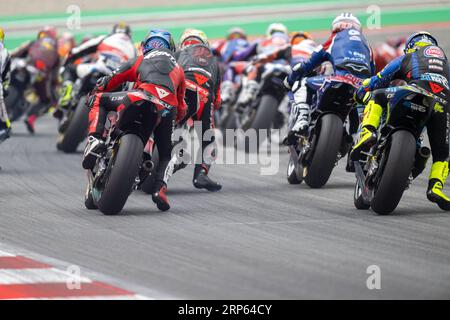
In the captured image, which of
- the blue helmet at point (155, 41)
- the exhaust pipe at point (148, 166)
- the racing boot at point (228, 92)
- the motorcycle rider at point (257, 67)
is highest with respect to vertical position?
the blue helmet at point (155, 41)

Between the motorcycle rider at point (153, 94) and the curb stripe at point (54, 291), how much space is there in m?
3.40

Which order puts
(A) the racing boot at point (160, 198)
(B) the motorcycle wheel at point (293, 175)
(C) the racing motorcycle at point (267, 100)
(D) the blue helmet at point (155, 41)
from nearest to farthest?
(A) the racing boot at point (160, 198) → (D) the blue helmet at point (155, 41) → (B) the motorcycle wheel at point (293, 175) → (C) the racing motorcycle at point (267, 100)

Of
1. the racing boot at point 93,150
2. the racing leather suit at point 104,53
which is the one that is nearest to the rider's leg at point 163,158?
the racing boot at point 93,150

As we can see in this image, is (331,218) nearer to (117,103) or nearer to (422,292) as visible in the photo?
(117,103)

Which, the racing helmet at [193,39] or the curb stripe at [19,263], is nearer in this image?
the curb stripe at [19,263]

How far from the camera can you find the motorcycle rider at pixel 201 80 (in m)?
13.5

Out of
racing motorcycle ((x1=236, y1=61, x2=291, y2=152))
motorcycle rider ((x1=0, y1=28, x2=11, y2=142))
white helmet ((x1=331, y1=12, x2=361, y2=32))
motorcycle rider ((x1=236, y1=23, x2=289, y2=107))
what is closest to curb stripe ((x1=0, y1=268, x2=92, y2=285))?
white helmet ((x1=331, y1=12, x2=361, y2=32))

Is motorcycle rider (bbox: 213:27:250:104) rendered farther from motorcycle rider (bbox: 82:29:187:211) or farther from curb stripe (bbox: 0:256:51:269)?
curb stripe (bbox: 0:256:51:269)

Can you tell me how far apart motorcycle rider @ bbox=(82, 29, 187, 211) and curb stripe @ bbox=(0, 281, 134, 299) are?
340 cm

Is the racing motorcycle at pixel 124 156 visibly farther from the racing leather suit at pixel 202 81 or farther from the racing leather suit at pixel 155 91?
the racing leather suit at pixel 202 81

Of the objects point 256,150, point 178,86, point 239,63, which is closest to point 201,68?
point 178,86

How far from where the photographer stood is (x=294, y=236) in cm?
1033

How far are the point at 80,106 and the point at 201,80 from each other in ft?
13.2

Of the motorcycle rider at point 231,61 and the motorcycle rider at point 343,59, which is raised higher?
the motorcycle rider at point 343,59
